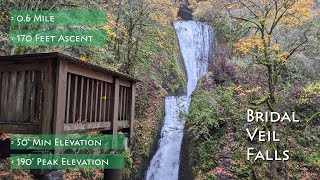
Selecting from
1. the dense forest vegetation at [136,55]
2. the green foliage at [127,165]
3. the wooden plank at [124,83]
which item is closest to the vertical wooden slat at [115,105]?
the wooden plank at [124,83]

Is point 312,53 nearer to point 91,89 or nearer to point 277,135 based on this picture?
point 277,135

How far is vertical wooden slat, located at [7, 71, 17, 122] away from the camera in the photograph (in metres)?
4.29

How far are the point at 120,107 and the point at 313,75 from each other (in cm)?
1255

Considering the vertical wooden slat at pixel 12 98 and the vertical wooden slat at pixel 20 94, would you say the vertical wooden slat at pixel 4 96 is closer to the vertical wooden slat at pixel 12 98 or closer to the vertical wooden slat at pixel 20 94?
the vertical wooden slat at pixel 12 98

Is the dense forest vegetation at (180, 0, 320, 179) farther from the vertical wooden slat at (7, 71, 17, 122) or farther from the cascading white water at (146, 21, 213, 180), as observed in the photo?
the vertical wooden slat at (7, 71, 17, 122)

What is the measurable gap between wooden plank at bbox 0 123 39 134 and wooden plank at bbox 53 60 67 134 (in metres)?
0.32

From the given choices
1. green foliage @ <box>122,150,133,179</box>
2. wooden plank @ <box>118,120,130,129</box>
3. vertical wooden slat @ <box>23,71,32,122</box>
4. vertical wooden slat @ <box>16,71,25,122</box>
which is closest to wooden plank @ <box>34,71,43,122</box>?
vertical wooden slat @ <box>23,71,32,122</box>

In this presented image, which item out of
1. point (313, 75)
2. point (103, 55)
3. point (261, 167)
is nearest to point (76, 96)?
point (103, 55)

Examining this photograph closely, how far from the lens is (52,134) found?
3992 mm

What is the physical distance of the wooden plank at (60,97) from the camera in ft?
13.0

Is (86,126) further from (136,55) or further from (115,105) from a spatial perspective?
(136,55)

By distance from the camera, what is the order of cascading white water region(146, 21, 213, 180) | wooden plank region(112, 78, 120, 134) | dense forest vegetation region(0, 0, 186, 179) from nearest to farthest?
wooden plank region(112, 78, 120, 134) → dense forest vegetation region(0, 0, 186, 179) → cascading white water region(146, 21, 213, 180)

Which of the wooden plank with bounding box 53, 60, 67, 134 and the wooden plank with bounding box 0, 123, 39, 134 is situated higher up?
the wooden plank with bounding box 53, 60, 67, 134

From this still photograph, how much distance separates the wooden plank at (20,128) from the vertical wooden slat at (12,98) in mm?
107
